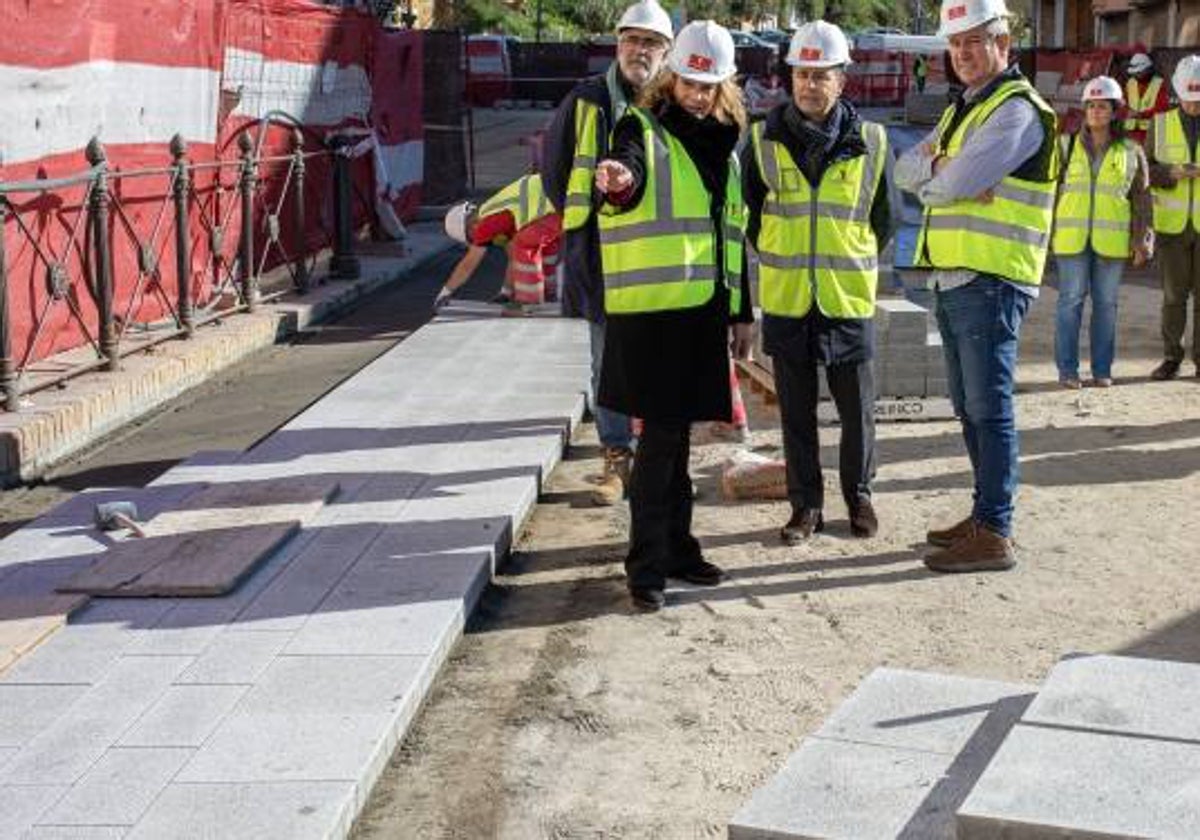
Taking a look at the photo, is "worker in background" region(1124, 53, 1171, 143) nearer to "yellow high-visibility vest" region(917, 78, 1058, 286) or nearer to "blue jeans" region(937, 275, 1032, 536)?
"yellow high-visibility vest" region(917, 78, 1058, 286)

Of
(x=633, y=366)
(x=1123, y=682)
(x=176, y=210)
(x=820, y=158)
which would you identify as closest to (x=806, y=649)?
(x=633, y=366)

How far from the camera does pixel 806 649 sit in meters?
6.08

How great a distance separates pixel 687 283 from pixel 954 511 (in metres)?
2.22

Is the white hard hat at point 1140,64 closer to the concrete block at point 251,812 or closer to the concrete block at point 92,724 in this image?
the concrete block at point 92,724

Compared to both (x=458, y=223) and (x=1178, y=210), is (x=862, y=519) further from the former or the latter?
(x=1178, y=210)

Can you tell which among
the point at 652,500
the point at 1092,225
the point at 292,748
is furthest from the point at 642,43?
the point at 1092,225

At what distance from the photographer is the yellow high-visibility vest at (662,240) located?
6402 millimetres

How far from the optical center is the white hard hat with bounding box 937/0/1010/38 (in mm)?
6754

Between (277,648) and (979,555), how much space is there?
281 cm

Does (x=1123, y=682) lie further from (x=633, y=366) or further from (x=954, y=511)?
(x=954, y=511)

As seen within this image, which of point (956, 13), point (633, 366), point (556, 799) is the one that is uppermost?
point (956, 13)

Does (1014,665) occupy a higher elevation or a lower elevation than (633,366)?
lower

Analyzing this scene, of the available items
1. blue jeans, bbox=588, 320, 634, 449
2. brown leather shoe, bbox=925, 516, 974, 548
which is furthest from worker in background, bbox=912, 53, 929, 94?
brown leather shoe, bbox=925, 516, 974, 548

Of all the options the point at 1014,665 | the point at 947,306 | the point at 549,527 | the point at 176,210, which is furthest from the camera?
the point at 176,210
